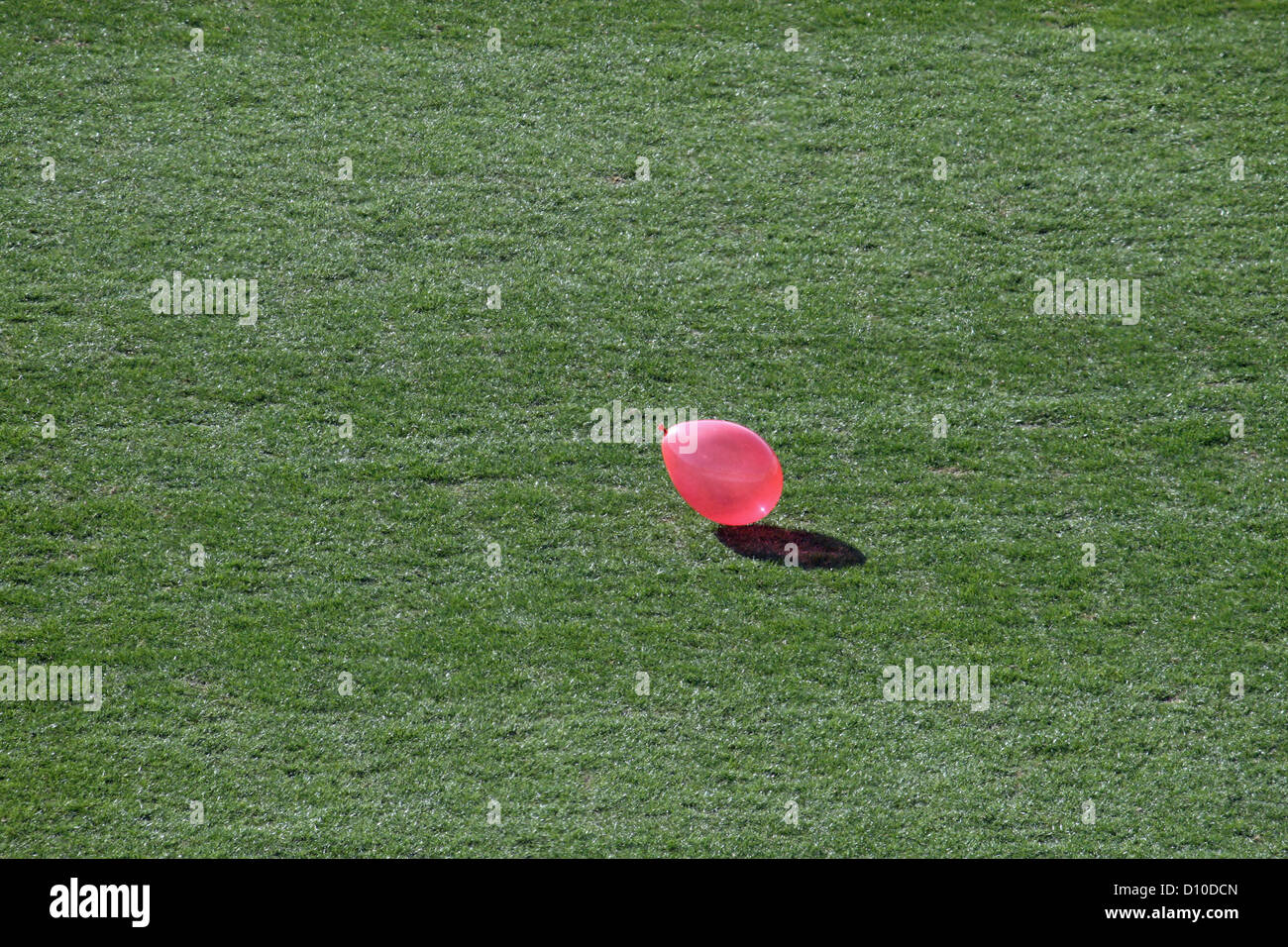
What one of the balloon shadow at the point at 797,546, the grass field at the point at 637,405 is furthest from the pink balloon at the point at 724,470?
the grass field at the point at 637,405

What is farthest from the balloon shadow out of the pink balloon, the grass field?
the pink balloon

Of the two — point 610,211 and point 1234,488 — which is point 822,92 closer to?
point 610,211

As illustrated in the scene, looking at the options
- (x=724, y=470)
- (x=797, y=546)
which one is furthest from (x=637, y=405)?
(x=797, y=546)

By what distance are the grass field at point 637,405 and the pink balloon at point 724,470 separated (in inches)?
16.3

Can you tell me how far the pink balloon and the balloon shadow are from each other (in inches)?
9.5

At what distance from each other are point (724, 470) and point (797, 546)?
2.99 ft

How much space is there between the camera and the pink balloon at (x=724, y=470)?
9.16 metres

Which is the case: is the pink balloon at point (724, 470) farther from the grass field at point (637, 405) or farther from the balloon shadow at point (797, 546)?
the grass field at point (637, 405)

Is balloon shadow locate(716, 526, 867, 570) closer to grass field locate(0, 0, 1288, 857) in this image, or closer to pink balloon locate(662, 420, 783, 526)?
grass field locate(0, 0, 1288, 857)

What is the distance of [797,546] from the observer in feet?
31.5

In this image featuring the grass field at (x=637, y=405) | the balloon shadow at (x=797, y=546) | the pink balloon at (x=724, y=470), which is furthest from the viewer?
the balloon shadow at (x=797, y=546)

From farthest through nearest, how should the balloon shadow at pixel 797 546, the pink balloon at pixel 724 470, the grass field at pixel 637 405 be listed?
the balloon shadow at pixel 797 546 < the pink balloon at pixel 724 470 < the grass field at pixel 637 405

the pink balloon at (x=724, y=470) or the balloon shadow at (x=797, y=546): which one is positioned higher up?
the pink balloon at (x=724, y=470)

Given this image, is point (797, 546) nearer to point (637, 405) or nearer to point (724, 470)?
point (724, 470)
